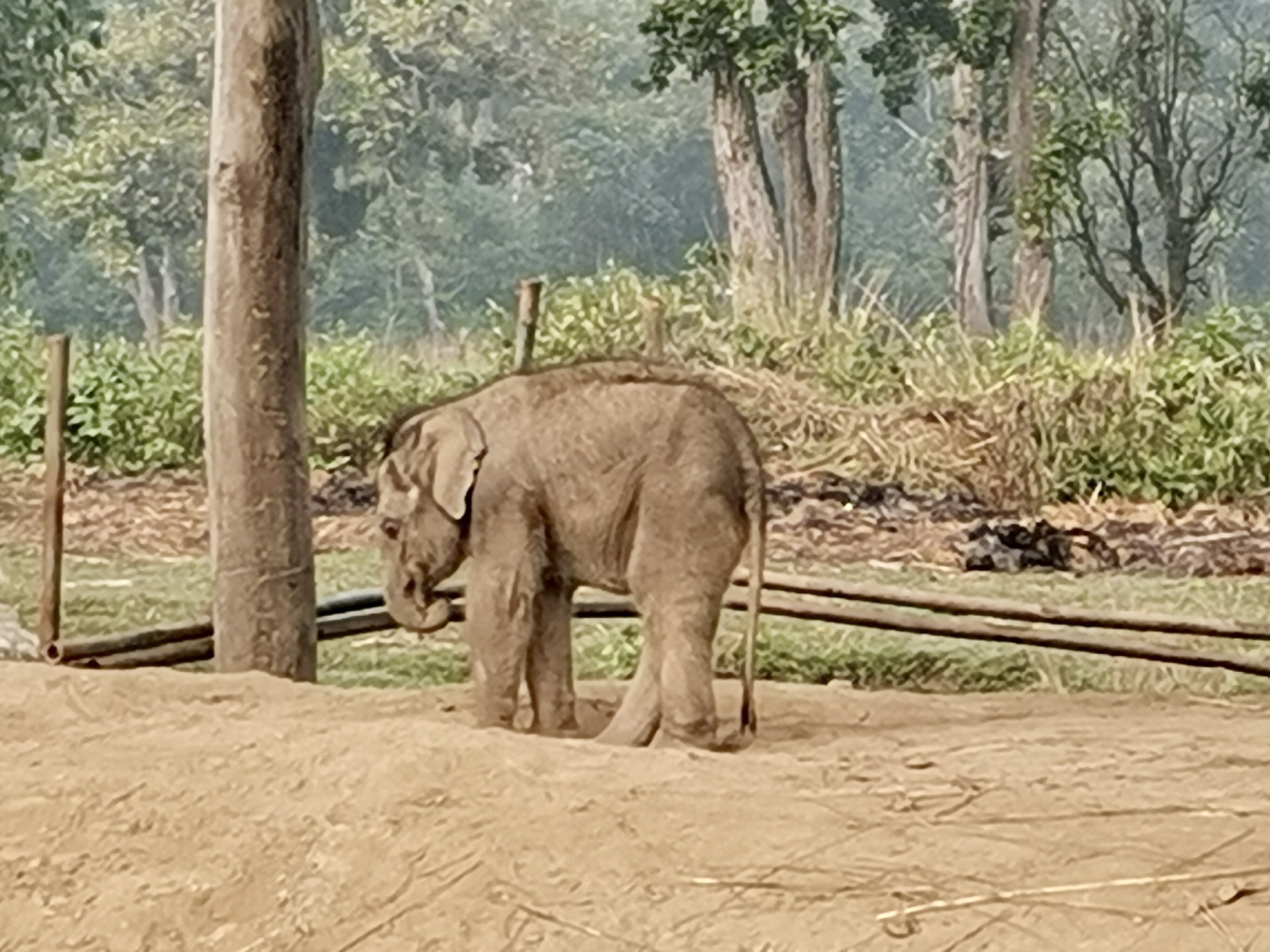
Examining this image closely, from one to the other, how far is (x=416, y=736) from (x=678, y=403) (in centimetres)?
105

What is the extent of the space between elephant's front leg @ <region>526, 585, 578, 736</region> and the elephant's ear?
1.04 ft

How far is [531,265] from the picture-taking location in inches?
304

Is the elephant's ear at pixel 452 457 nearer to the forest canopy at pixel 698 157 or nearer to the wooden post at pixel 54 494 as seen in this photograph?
the wooden post at pixel 54 494

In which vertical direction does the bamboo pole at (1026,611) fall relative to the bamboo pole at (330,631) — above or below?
above

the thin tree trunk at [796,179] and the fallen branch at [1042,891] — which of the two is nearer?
the fallen branch at [1042,891]

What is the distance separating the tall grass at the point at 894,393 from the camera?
741cm

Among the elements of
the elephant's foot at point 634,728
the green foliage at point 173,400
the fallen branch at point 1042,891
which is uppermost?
the green foliage at point 173,400

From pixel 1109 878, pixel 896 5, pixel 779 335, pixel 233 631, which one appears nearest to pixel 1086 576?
pixel 779 335

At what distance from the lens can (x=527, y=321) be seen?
744 cm

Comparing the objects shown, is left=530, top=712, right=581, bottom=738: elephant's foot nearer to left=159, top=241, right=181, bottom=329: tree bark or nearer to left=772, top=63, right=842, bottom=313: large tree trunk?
left=772, top=63, right=842, bottom=313: large tree trunk

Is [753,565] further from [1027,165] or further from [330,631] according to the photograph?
[1027,165]

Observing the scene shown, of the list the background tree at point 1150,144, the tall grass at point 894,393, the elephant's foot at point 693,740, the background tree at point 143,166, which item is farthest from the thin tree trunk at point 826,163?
the elephant's foot at point 693,740

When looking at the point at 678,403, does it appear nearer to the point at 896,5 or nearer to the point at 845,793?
the point at 845,793

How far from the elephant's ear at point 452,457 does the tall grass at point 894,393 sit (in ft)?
5.80
